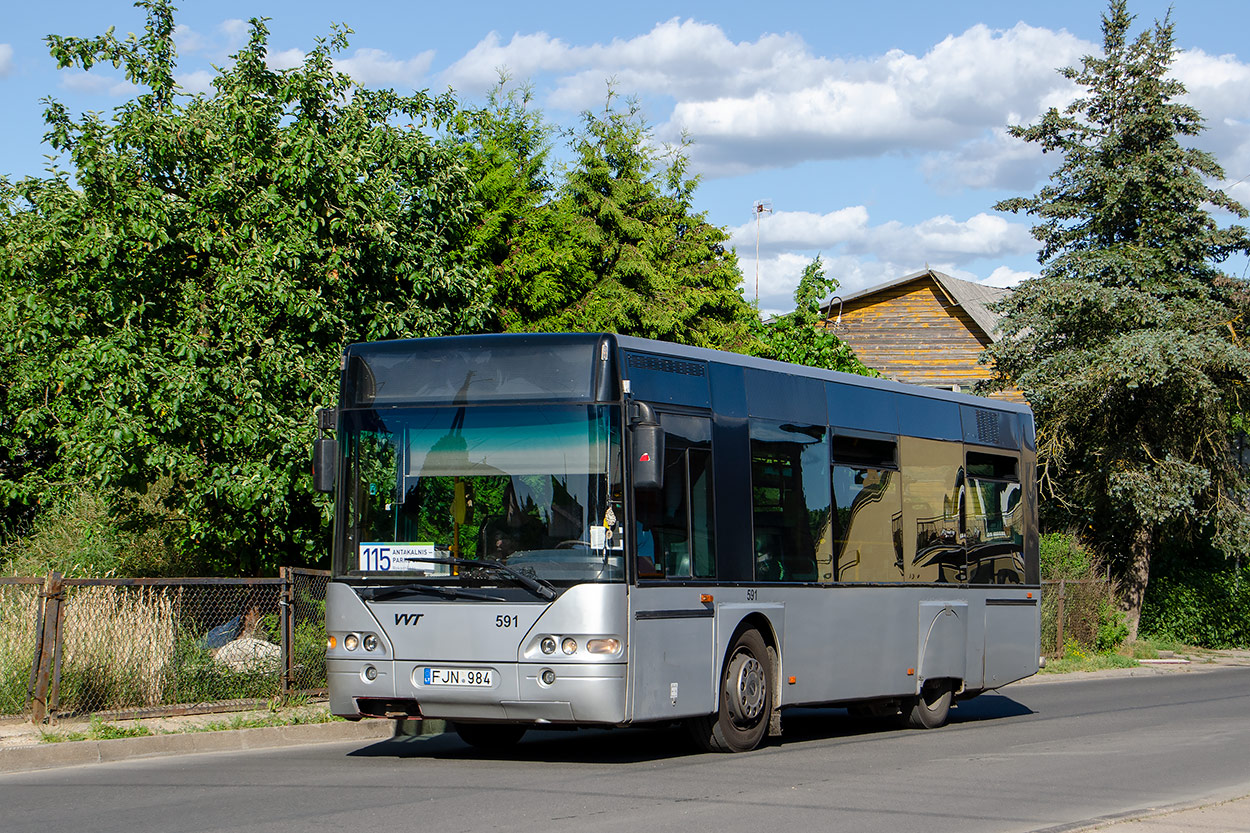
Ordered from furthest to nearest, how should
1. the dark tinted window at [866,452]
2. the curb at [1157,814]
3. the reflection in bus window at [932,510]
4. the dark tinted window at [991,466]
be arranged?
the dark tinted window at [991,466]
the reflection in bus window at [932,510]
the dark tinted window at [866,452]
the curb at [1157,814]

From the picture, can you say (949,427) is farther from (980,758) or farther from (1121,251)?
(1121,251)

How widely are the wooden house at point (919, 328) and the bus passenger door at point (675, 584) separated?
34.4m

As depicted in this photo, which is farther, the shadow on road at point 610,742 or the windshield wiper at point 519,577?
the shadow on road at point 610,742

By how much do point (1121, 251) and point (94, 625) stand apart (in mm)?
24280

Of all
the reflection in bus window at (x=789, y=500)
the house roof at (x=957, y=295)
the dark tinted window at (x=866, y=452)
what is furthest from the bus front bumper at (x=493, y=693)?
the house roof at (x=957, y=295)

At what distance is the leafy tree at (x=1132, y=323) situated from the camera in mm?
29031

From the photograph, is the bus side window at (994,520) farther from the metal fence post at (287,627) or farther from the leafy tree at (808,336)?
the leafy tree at (808,336)

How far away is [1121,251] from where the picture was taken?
30.7 metres

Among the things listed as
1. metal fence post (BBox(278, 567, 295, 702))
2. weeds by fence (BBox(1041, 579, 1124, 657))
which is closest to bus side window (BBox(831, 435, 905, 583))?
metal fence post (BBox(278, 567, 295, 702))

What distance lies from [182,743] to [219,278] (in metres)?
5.92

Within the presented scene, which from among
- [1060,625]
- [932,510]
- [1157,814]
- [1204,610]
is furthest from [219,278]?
[1204,610]

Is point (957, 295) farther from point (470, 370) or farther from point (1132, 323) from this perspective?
point (470, 370)

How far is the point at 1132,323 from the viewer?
30109 millimetres

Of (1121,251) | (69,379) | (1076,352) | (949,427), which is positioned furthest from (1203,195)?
(69,379)
